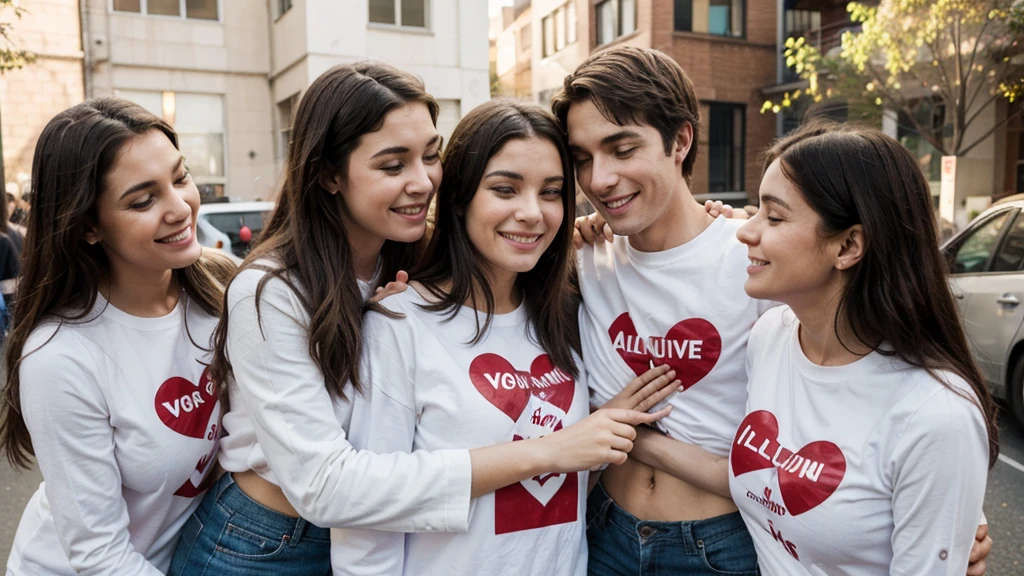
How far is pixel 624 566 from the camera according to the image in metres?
2.05

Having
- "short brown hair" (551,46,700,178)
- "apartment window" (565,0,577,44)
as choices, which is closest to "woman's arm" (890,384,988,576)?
"short brown hair" (551,46,700,178)

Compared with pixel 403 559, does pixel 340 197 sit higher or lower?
higher

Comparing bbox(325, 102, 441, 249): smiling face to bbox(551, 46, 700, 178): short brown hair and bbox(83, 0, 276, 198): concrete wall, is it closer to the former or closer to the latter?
bbox(551, 46, 700, 178): short brown hair

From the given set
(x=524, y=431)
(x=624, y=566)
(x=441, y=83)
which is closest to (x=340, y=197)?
(x=524, y=431)

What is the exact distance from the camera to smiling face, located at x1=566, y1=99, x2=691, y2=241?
81.1 inches

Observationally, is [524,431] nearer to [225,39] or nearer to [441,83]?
[441,83]

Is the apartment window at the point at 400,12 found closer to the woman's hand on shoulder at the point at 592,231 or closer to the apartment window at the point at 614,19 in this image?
the apartment window at the point at 614,19

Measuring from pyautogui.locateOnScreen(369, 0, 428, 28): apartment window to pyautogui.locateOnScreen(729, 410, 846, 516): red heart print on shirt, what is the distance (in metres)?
15.9

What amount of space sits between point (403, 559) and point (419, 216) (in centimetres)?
84

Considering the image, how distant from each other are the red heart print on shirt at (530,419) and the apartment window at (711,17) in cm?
1832

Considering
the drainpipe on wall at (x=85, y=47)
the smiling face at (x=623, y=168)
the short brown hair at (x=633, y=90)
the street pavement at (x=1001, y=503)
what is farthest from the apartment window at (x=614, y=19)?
the smiling face at (x=623, y=168)

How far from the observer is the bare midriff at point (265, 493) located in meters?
1.87

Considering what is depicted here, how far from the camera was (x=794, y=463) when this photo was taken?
1.68m

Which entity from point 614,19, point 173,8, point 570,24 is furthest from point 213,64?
point 614,19
